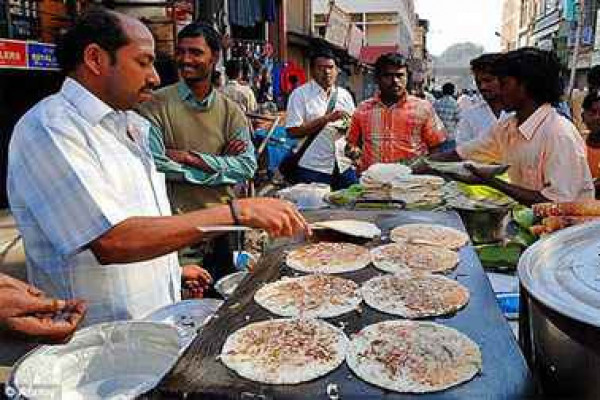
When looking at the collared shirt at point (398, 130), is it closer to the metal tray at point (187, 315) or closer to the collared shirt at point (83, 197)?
the collared shirt at point (83, 197)

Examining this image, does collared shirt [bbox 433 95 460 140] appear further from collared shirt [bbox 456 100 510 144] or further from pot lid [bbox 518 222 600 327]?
pot lid [bbox 518 222 600 327]

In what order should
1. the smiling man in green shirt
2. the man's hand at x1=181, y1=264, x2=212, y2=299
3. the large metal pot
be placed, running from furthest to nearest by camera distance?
the smiling man in green shirt < the man's hand at x1=181, y1=264, x2=212, y2=299 < the large metal pot

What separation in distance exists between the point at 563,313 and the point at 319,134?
434 centimetres

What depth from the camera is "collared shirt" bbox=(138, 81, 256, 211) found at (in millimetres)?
3123

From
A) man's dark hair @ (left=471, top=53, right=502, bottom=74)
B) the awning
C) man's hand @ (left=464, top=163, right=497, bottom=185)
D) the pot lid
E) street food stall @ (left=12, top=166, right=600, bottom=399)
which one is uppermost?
the awning

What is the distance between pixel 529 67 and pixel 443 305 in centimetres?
172

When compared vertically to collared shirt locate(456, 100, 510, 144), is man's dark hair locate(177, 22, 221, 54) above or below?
above

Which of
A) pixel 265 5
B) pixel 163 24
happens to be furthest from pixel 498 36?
pixel 163 24

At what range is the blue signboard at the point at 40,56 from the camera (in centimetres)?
527

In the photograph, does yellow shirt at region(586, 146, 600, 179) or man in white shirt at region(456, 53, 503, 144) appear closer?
yellow shirt at region(586, 146, 600, 179)

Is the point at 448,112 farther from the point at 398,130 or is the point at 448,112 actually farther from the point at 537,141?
the point at 537,141

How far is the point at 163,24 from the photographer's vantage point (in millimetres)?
4945

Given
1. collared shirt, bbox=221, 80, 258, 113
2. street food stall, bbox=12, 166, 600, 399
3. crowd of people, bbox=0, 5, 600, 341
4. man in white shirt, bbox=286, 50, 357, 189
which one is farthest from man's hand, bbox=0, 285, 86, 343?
collared shirt, bbox=221, 80, 258, 113

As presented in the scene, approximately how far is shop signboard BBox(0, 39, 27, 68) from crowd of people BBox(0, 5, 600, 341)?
243 cm
